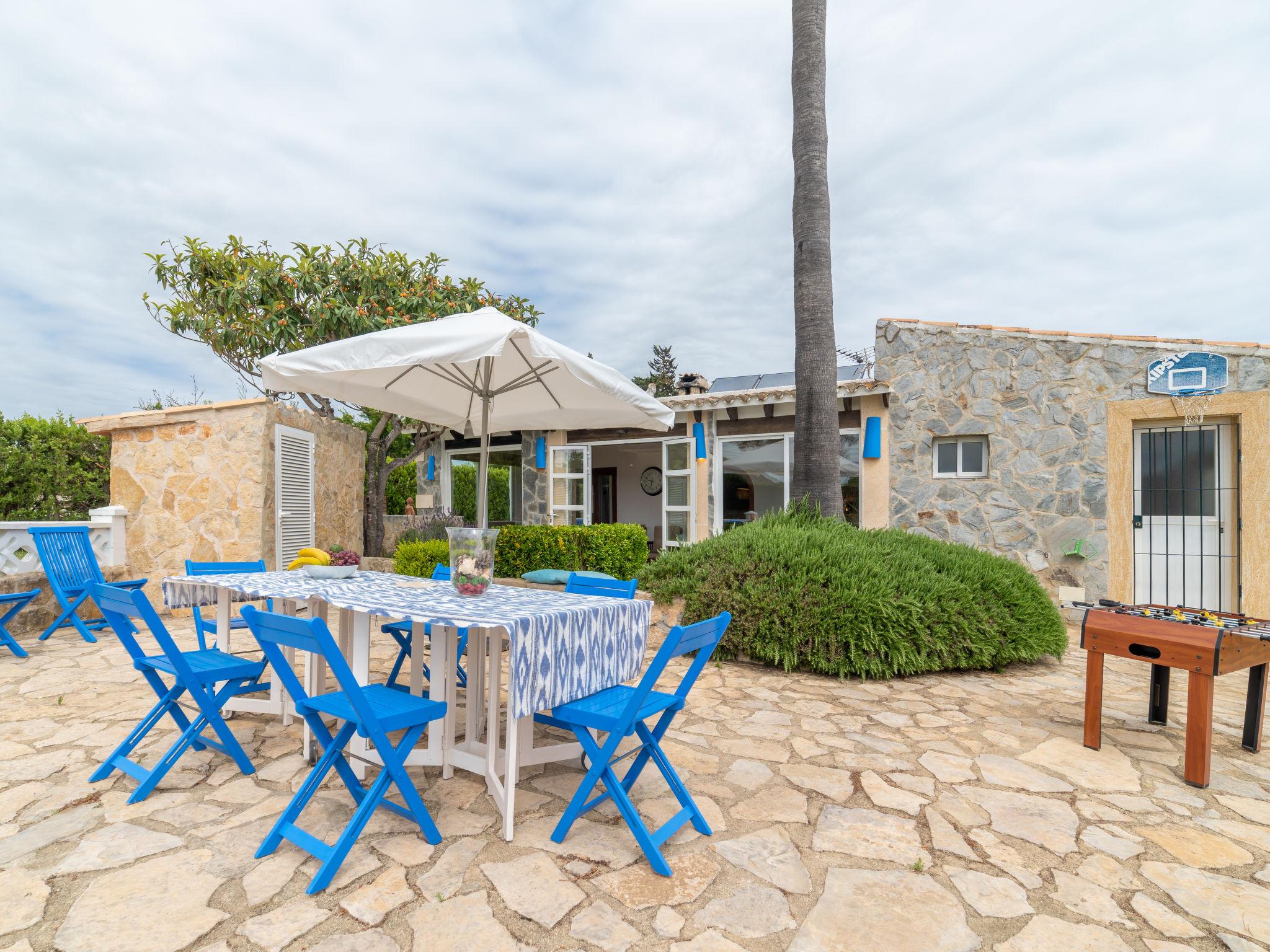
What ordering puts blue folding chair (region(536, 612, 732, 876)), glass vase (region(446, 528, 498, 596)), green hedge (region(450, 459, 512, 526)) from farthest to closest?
green hedge (region(450, 459, 512, 526)), glass vase (region(446, 528, 498, 596)), blue folding chair (region(536, 612, 732, 876))

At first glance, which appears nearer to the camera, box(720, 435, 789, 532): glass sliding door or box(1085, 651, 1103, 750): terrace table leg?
box(1085, 651, 1103, 750): terrace table leg

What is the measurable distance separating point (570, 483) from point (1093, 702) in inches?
315

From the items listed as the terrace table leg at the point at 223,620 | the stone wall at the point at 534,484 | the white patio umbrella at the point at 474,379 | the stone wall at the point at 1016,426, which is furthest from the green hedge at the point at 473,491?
the terrace table leg at the point at 223,620

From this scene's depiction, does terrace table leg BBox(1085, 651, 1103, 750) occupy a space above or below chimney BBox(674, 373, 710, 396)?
below

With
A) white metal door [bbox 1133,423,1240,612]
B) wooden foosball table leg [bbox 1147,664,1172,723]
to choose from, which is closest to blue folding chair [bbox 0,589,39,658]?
wooden foosball table leg [bbox 1147,664,1172,723]

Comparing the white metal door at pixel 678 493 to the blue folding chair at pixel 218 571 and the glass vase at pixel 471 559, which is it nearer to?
the blue folding chair at pixel 218 571

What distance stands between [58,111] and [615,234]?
25.8ft

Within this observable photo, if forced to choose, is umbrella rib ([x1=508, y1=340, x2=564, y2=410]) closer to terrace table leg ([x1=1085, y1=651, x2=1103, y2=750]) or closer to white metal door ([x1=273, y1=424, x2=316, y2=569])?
terrace table leg ([x1=1085, y1=651, x2=1103, y2=750])

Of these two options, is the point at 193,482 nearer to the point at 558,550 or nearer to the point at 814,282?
the point at 558,550

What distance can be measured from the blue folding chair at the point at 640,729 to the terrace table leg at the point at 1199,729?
7.63ft

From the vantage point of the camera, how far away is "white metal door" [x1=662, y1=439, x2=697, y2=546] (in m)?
9.26

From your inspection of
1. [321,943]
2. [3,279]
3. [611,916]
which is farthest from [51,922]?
[3,279]

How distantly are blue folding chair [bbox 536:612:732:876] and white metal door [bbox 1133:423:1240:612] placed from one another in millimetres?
7246

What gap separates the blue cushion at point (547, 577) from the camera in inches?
256
